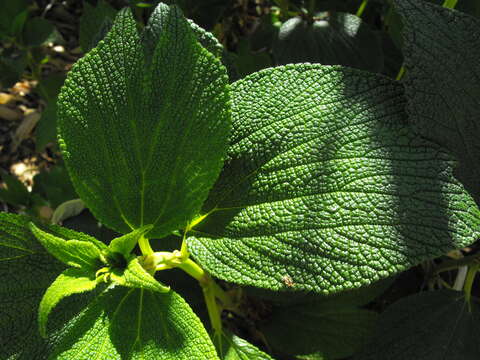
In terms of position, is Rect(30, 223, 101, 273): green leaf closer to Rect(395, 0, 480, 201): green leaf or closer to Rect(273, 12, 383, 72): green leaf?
Rect(395, 0, 480, 201): green leaf

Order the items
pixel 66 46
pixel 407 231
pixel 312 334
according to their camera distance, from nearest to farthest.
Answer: pixel 407 231 → pixel 312 334 → pixel 66 46

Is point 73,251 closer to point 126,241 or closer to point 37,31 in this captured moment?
point 126,241

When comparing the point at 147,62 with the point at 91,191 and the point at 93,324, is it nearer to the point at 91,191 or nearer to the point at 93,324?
the point at 91,191

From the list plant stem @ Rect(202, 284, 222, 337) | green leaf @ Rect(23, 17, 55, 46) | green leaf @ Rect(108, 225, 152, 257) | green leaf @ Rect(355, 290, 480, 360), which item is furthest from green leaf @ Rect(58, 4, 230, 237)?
green leaf @ Rect(23, 17, 55, 46)

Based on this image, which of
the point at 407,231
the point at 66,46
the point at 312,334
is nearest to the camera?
the point at 407,231

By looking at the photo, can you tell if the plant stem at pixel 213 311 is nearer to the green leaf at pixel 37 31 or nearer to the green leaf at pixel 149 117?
the green leaf at pixel 149 117

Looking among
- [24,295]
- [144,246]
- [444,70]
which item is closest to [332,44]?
[444,70]

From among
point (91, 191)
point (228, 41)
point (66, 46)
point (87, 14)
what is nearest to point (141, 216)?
point (91, 191)
